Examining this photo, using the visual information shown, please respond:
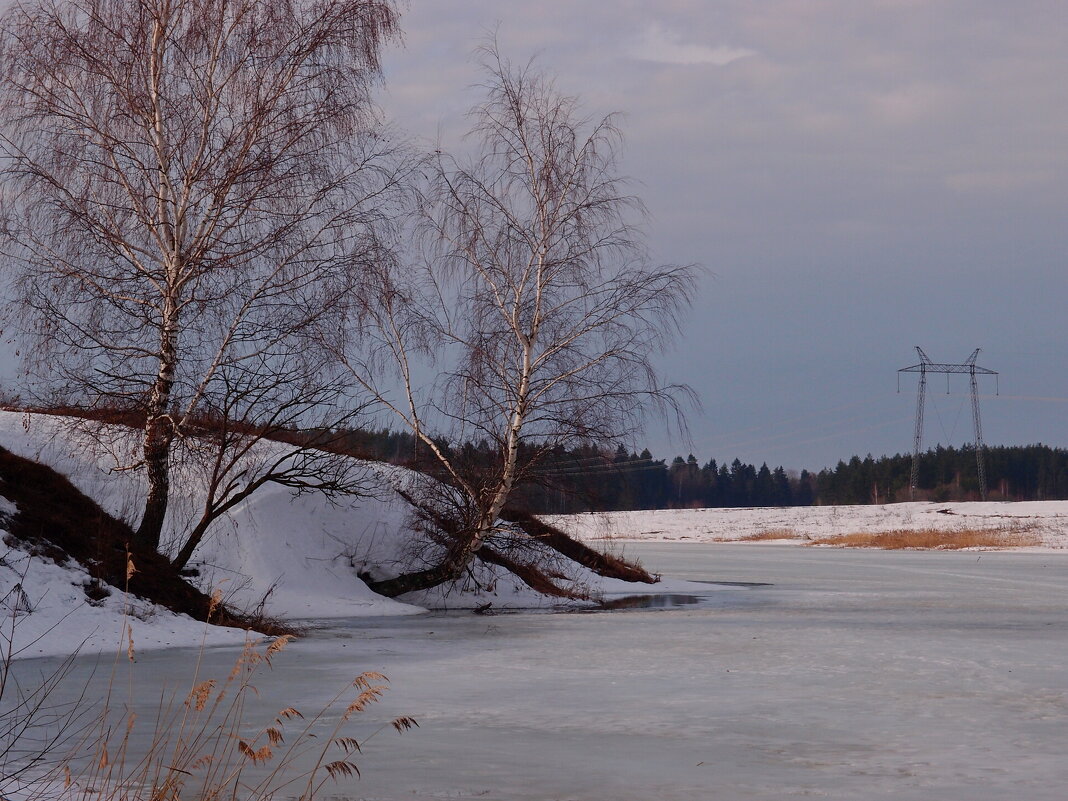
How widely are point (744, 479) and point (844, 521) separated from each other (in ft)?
314

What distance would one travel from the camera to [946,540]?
4806 cm

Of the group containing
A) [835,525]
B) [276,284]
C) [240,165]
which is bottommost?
[835,525]

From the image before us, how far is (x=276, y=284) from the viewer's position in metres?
15.9

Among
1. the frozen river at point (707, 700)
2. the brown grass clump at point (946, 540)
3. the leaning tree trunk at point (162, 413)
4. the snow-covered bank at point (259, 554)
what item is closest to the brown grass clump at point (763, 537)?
the brown grass clump at point (946, 540)

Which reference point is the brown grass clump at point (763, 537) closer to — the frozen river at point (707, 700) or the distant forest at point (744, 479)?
the distant forest at point (744, 479)

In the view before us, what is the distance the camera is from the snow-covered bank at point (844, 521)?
56.1 meters

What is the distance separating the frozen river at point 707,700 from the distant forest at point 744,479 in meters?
2.15

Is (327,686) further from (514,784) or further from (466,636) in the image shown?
(466,636)

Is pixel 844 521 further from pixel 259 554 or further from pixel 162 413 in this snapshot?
pixel 162 413

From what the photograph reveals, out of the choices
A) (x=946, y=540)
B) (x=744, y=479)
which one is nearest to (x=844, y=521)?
(x=946, y=540)

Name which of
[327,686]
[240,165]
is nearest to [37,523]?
[240,165]

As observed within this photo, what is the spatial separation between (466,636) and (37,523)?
585 cm

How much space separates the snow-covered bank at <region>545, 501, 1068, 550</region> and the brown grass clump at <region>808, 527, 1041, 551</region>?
92cm

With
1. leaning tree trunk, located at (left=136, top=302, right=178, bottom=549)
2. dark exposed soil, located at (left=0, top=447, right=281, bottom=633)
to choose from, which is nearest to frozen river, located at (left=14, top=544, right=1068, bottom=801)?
dark exposed soil, located at (left=0, top=447, right=281, bottom=633)
